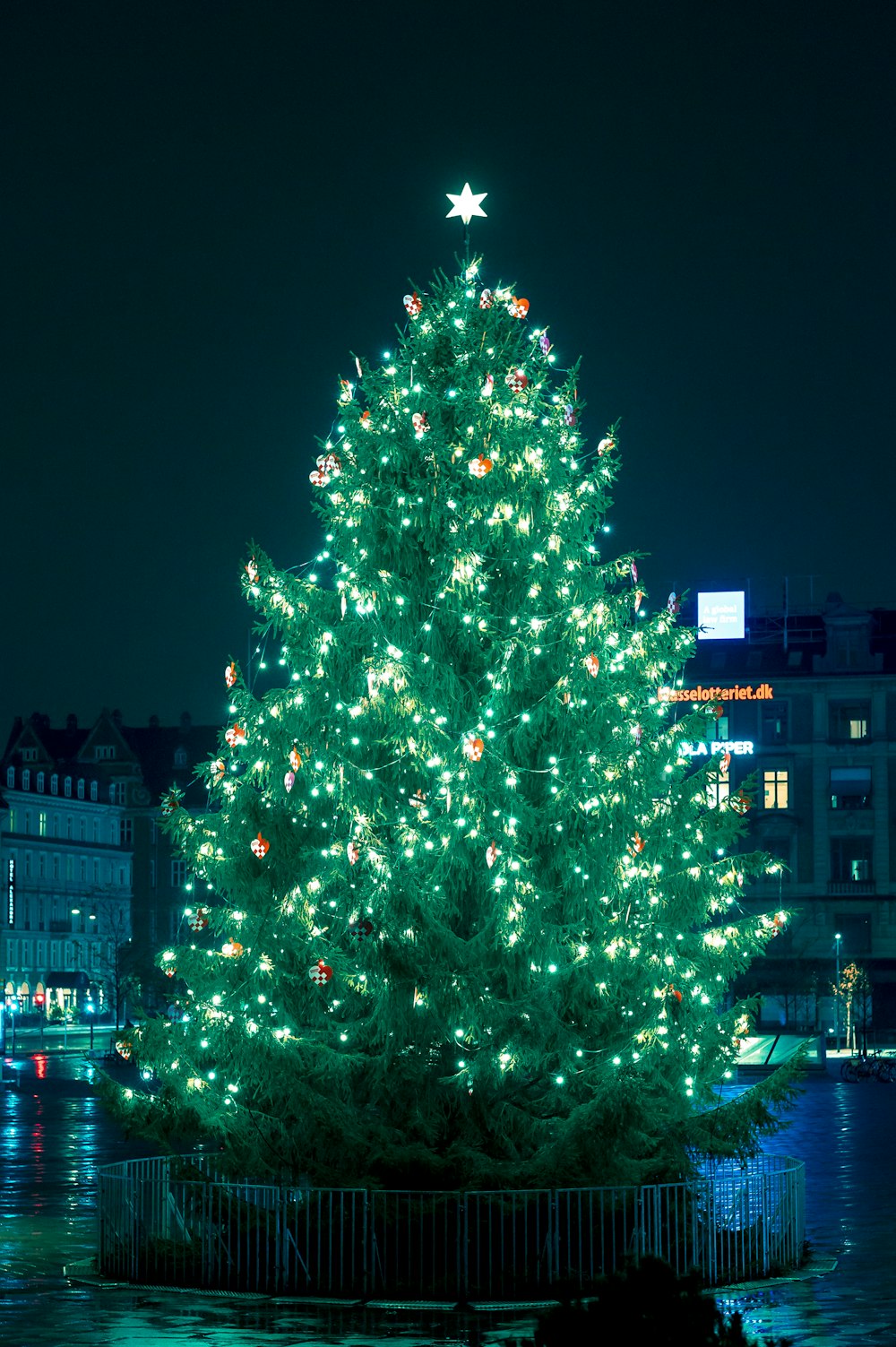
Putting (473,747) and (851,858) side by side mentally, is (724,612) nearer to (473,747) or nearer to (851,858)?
(851,858)

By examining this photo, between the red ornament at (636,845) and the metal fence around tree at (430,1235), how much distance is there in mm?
3307

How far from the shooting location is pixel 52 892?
417ft

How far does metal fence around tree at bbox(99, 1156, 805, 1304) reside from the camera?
61.8 feet

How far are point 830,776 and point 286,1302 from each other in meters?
76.0

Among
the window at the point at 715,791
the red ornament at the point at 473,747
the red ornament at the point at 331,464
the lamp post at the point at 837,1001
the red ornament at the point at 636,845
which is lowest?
the lamp post at the point at 837,1001

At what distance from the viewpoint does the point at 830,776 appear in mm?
92688

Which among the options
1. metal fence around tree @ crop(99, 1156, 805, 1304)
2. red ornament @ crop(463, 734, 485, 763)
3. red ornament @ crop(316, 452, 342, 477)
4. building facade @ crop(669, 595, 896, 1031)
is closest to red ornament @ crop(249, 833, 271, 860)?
red ornament @ crop(463, 734, 485, 763)

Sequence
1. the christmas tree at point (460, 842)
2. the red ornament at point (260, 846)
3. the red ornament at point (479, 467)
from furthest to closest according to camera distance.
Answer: the red ornament at point (479, 467)
the red ornament at point (260, 846)
the christmas tree at point (460, 842)

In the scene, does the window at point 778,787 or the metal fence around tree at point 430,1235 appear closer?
the metal fence around tree at point 430,1235

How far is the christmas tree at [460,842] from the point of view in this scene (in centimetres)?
1945

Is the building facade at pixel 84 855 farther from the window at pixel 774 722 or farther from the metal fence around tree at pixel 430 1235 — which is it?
the metal fence around tree at pixel 430 1235

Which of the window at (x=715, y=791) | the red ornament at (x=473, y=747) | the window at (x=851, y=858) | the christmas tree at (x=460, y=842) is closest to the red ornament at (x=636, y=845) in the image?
the christmas tree at (x=460, y=842)

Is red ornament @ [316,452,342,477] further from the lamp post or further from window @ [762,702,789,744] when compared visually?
window @ [762,702,789,744]

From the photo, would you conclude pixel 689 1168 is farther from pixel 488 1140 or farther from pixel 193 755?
pixel 193 755
